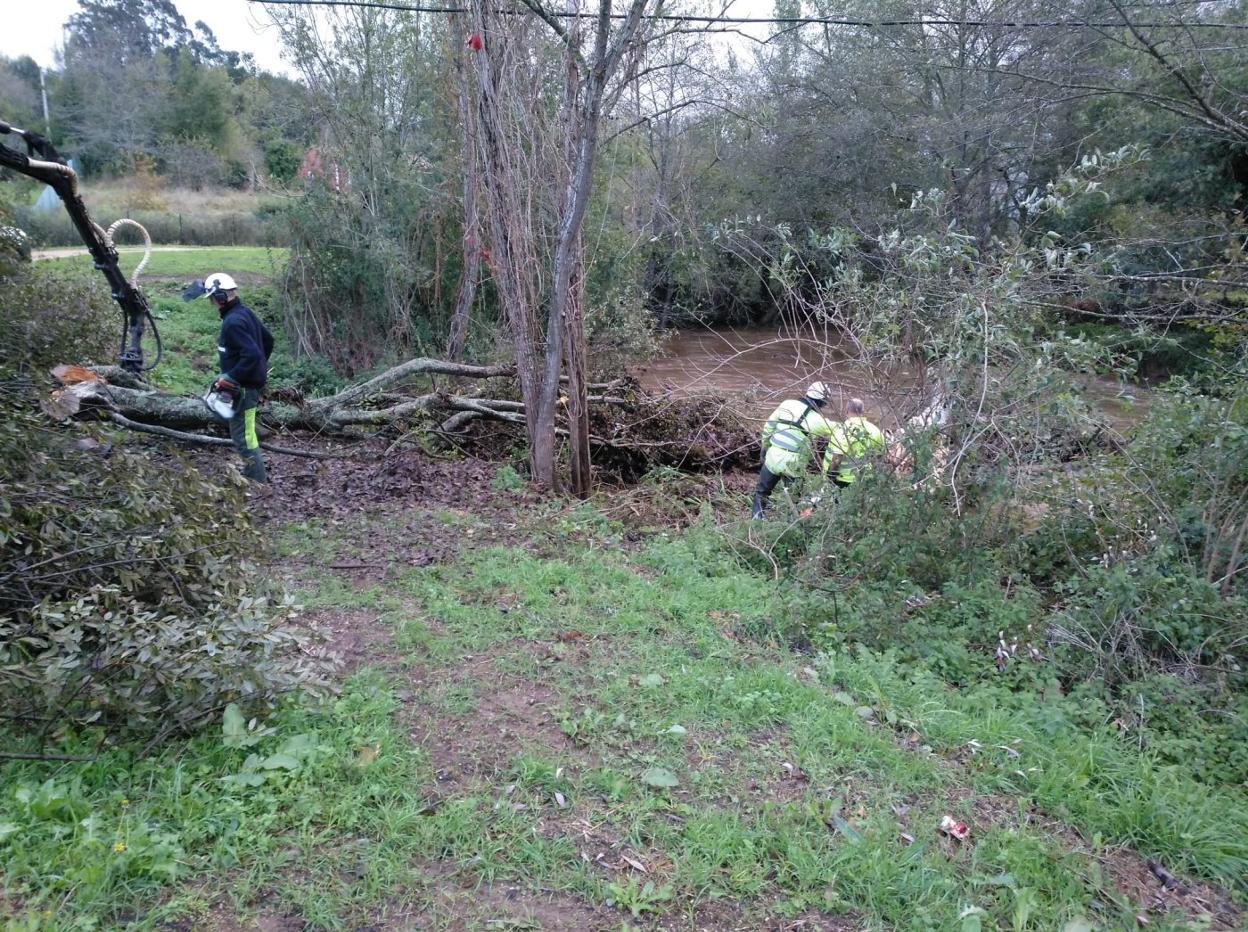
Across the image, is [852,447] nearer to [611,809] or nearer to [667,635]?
[667,635]

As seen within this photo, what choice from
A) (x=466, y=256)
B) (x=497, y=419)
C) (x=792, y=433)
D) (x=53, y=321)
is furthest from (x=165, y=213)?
(x=792, y=433)

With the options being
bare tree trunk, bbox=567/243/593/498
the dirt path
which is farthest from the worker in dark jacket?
bare tree trunk, bbox=567/243/593/498

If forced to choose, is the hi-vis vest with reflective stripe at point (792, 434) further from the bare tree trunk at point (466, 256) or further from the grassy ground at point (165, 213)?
the grassy ground at point (165, 213)

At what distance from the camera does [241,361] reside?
7.20 metres

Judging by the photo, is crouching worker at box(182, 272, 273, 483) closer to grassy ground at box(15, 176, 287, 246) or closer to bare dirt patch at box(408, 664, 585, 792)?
bare dirt patch at box(408, 664, 585, 792)

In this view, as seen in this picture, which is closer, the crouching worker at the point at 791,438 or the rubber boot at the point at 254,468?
the crouching worker at the point at 791,438

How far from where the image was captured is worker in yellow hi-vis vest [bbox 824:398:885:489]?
6.35 meters

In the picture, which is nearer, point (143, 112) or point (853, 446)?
point (853, 446)

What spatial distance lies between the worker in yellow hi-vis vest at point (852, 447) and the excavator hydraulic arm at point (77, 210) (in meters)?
5.64

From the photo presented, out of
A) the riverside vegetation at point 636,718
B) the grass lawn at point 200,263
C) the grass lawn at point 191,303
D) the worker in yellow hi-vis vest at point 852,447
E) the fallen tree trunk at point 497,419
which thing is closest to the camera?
the riverside vegetation at point 636,718

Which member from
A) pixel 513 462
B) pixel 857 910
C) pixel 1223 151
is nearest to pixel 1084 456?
pixel 857 910

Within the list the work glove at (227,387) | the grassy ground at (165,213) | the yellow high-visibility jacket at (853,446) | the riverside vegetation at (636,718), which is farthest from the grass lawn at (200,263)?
the riverside vegetation at (636,718)

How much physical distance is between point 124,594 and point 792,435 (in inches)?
232

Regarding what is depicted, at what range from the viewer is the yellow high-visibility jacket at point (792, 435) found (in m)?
7.21
